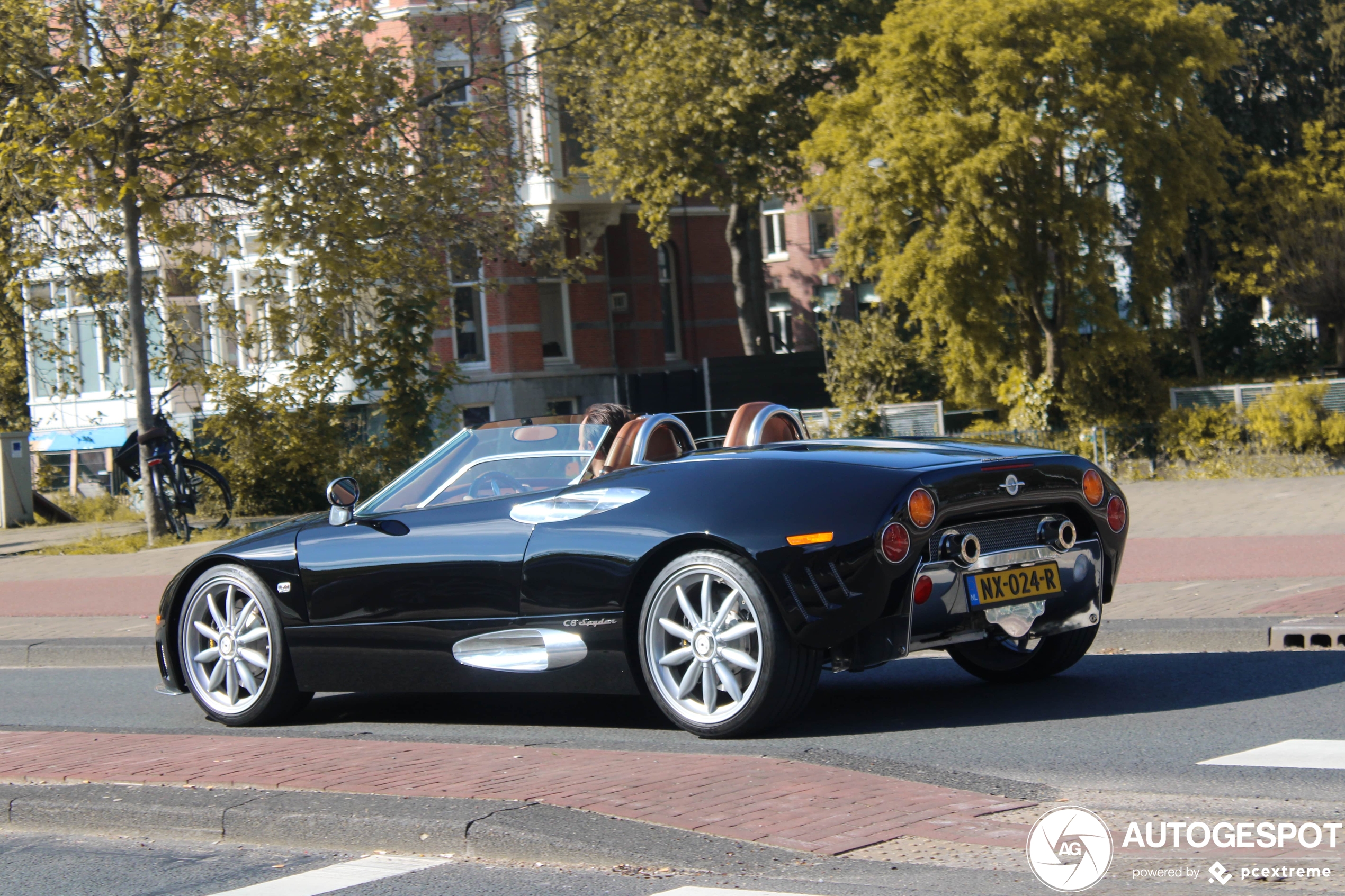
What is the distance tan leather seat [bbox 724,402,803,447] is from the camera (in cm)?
675

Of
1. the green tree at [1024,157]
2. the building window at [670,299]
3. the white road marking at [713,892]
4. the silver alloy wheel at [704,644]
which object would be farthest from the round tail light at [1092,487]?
the building window at [670,299]

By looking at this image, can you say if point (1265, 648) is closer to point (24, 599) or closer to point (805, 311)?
point (24, 599)

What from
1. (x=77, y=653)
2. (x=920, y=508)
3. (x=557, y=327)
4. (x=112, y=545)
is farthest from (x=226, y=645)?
(x=557, y=327)

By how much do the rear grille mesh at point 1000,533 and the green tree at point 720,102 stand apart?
79.1 feet

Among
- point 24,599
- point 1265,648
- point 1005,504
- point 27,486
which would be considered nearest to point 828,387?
point 27,486

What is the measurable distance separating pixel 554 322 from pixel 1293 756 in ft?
101

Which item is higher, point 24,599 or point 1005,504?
point 1005,504

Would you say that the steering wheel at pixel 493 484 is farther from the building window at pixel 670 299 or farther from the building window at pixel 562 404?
the building window at pixel 670 299

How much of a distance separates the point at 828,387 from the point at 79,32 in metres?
16.2

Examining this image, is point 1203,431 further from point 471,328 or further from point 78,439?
point 78,439

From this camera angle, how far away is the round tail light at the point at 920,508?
5.53 m

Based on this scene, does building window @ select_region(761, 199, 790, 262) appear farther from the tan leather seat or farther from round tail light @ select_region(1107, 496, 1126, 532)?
round tail light @ select_region(1107, 496, 1126, 532)

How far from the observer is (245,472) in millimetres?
22609

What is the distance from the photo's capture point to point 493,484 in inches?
267
